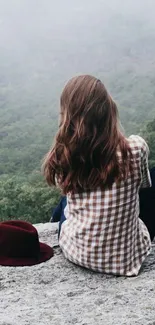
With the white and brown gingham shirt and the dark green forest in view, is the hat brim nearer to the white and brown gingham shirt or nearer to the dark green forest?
the white and brown gingham shirt

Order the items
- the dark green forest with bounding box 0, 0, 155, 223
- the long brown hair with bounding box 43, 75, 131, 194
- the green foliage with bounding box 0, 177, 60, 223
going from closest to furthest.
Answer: the long brown hair with bounding box 43, 75, 131, 194
the green foliage with bounding box 0, 177, 60, 223
the dark green forest with bounding box 0, 0, 155, 223

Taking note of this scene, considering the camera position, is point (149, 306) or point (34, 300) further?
point (34, 300)

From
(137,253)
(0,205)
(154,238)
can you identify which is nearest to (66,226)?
(137,253)

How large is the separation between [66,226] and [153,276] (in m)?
0.37

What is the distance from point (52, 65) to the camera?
54062 millimetres

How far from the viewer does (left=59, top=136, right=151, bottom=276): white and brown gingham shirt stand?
1724mm

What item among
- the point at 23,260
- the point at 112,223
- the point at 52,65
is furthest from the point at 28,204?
the point at 52,65

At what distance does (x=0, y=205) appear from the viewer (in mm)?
5062

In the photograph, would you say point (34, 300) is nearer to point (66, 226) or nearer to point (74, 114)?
point (66, 226)

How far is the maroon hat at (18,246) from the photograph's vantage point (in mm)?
1869

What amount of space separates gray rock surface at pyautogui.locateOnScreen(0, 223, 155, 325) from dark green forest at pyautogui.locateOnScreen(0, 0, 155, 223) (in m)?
2.86

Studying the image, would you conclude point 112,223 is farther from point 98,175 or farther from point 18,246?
point 18,246

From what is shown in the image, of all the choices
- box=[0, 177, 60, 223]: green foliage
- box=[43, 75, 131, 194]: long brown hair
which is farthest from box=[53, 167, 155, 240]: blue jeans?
box=[0, 177, 60, 223]: green foliage

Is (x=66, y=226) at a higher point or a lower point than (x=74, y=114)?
lower
